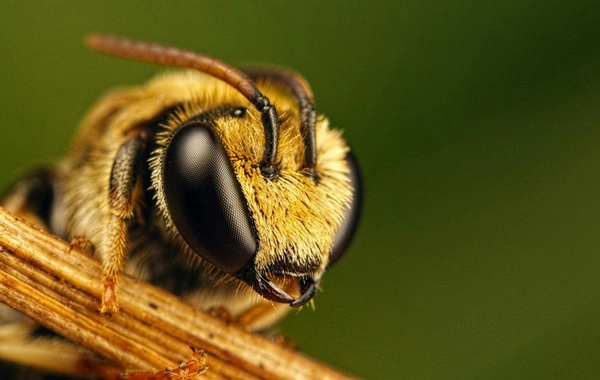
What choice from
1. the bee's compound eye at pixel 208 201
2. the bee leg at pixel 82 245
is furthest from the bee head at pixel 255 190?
the bee leg at pixel 82 245

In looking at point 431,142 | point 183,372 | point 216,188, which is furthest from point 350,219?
point 431,142

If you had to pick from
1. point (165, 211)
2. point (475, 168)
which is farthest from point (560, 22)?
point (165, 211)

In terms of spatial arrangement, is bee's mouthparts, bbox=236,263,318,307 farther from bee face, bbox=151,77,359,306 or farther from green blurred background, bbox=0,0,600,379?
green blurred background, bbox=0,0,600,379

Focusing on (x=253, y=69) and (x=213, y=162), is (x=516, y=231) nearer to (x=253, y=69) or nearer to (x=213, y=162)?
(x=253, y=69)

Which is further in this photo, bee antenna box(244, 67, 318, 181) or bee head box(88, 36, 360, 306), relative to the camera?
bee antenna box(244, 67, 318, 181)

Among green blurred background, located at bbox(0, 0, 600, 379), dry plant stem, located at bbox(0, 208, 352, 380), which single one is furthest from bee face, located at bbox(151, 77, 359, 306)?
green blurred background, located at bbox(0, 0, 600, 379)

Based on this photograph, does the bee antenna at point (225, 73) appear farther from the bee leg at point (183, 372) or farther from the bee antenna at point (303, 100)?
the bee leg at point (183, 372)

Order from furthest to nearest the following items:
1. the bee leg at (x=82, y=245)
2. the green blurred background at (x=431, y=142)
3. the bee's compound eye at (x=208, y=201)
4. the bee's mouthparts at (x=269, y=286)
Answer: the green blurred background at (x=431, y=142), the bee leg at (x=82, y=245), the bee's mouthparts at (x=269, y=286), the bee's compound eye at (x=208, y=201)
